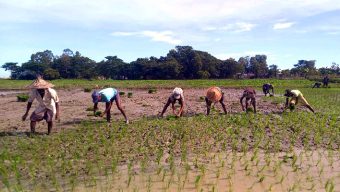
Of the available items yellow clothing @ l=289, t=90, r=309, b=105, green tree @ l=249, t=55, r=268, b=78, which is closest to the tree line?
green tree @ l=249, t=55, r=268, b=78

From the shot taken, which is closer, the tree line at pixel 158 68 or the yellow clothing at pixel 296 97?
the yellow clothing at pixel 296 97

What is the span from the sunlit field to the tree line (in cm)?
5011

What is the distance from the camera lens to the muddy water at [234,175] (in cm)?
585

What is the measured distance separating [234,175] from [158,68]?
55522 millimetres

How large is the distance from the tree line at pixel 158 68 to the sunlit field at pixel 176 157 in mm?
50105

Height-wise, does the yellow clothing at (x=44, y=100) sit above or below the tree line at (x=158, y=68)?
below

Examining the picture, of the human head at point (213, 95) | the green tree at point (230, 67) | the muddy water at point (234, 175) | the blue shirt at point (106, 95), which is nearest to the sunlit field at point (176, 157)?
the muddy water at point (234, 175)

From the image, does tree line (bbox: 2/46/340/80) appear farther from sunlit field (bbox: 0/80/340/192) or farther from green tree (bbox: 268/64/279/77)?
sunlit field (bbox: 0/80/340/192)

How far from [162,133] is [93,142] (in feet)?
6.34

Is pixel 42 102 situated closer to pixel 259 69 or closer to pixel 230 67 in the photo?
pixel 230 67

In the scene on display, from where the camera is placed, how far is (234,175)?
6.50 m

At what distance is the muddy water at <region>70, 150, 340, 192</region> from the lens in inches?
230

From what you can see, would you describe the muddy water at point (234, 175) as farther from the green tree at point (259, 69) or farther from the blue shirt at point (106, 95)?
the green tree at point (259, 69)

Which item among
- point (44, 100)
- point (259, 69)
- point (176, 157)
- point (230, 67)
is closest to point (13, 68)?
point (230, 67)
